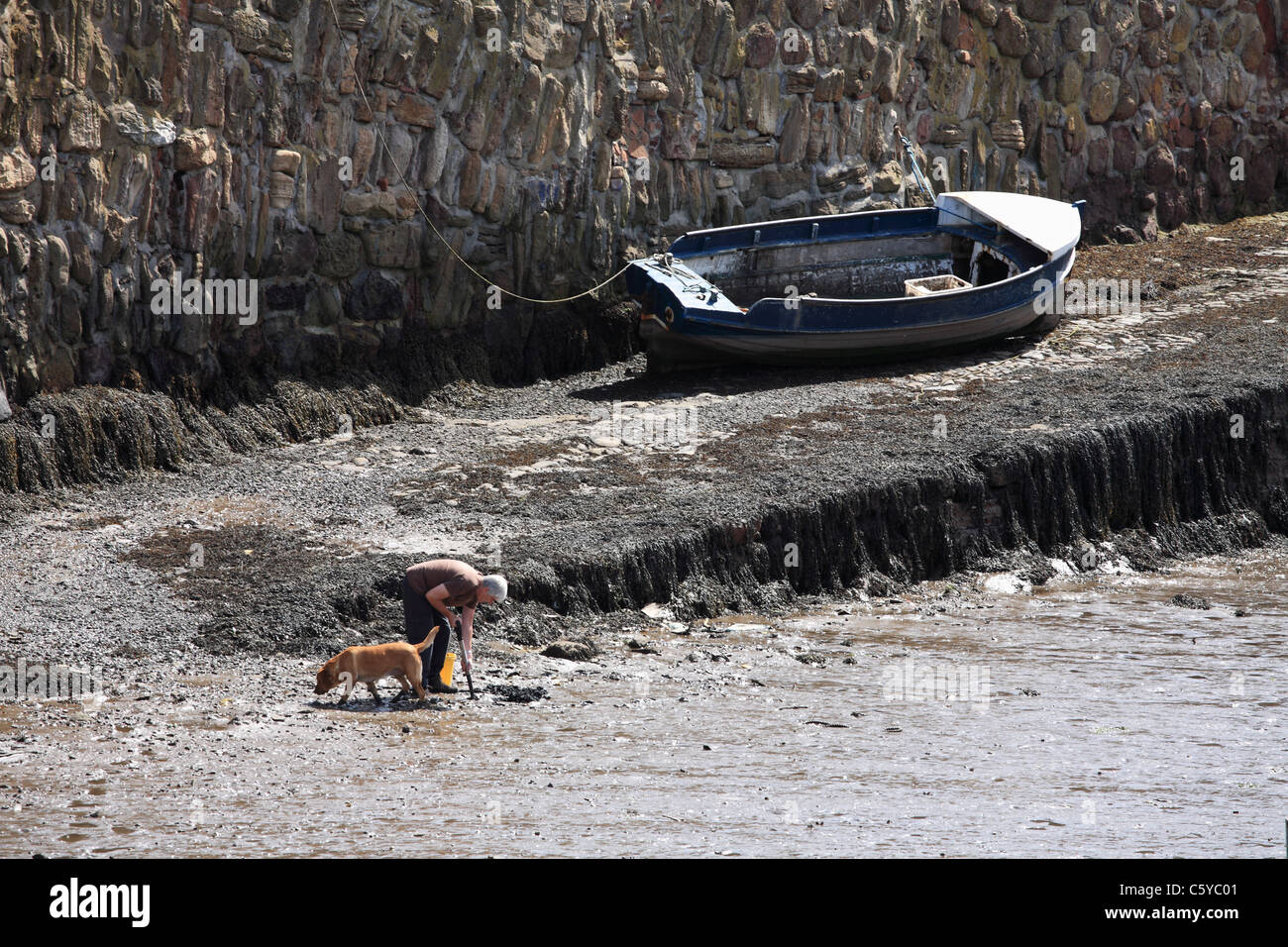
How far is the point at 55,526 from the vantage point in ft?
33.3

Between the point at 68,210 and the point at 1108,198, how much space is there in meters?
13.0

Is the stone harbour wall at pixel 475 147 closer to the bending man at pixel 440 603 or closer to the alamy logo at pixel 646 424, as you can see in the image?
the alamy logo at pixel 646 424

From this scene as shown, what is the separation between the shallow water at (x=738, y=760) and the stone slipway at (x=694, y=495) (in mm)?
682

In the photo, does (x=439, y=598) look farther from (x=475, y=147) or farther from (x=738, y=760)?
(x=475, y=147)

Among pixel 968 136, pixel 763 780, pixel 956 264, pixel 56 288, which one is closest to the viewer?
pixel 763 780

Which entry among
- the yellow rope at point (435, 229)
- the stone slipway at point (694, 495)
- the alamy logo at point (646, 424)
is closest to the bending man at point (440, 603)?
the stone slipway at point (694, 495)

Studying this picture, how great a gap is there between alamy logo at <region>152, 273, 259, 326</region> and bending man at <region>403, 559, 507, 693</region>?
14.5 ft

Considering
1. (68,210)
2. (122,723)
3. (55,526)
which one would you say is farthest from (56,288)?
(122,723)

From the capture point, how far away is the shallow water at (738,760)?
21.3 ft

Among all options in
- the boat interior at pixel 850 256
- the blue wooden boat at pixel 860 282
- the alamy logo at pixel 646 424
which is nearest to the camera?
the alamy logo at pixel 646 424

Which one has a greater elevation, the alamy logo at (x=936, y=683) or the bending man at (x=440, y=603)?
the bending man at (x=440, y=603)

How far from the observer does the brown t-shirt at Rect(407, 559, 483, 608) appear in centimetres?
820

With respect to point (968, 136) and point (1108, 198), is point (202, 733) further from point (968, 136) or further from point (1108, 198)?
point (1108, 198)

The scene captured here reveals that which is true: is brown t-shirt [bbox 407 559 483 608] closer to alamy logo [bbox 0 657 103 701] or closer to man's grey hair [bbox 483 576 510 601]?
man's grey hair [bbox 483 576 510 601]
